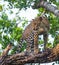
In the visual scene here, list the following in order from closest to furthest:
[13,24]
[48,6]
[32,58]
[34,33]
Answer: [32,58], [34,33], [48,6], [13,24]

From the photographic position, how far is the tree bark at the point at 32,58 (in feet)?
17.8

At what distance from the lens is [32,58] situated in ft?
18.5

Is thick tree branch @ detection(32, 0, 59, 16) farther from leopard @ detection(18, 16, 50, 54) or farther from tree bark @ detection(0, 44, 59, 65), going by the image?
tree bark @ detection(0, 44, 59, 65)

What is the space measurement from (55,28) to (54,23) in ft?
0.66

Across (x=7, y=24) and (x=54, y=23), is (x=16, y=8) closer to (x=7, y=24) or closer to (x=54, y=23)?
(x=7, y=24)

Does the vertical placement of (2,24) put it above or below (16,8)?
below

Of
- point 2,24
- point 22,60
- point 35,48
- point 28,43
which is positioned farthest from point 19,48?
point 2,24

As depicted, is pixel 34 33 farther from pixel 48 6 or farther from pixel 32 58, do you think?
pixel 32 58

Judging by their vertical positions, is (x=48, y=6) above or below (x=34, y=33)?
above

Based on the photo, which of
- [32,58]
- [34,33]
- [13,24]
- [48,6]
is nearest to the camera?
[32,58]

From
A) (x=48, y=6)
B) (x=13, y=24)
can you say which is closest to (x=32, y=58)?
(x=48, y=6)

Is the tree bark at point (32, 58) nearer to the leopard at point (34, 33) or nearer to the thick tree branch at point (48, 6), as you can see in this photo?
the leopard at point (34, 33)

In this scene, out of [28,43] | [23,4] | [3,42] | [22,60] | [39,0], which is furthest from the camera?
[3,42]

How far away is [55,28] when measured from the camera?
869cm
